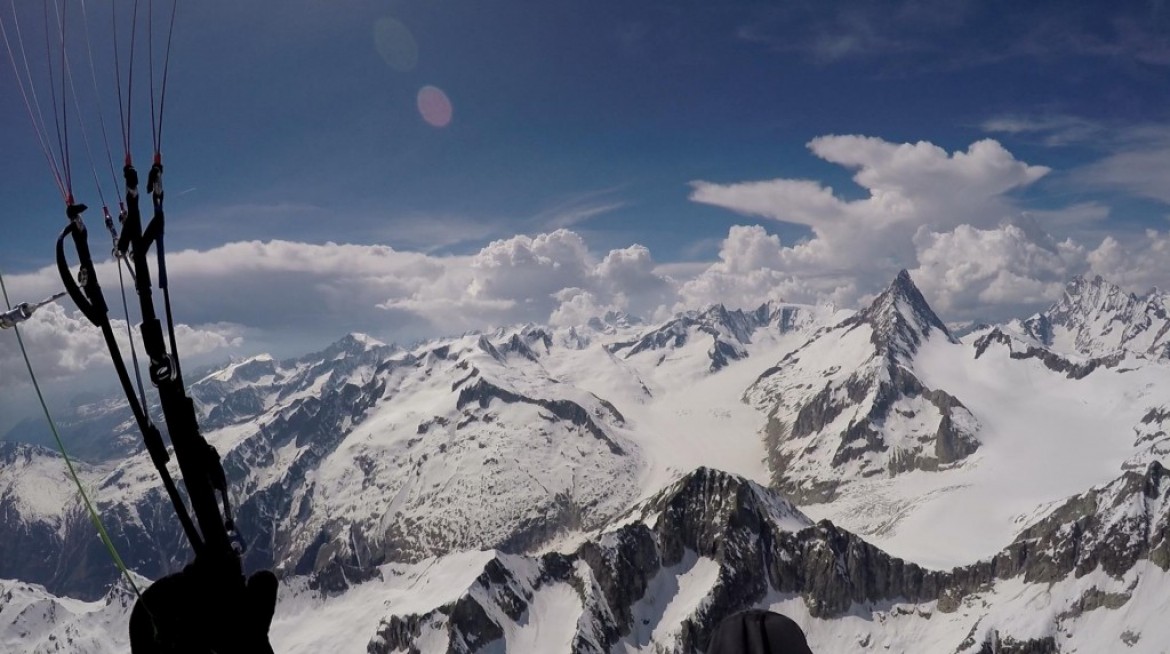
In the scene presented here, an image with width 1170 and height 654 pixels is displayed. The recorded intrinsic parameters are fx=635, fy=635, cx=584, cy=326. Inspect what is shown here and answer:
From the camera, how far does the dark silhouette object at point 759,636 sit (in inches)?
282

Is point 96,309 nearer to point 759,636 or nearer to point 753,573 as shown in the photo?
point 759,636

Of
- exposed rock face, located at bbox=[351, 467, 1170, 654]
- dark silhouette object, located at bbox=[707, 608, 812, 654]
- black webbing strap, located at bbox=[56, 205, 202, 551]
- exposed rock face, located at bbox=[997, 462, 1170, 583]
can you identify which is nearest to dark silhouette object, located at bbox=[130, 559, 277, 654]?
black webbing strap, located at bbox=[56, 205, 202, 551]

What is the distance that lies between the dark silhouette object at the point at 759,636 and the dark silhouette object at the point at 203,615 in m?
5.44

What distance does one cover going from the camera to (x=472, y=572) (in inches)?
7229

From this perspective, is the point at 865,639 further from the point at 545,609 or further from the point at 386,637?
the point at 386,637

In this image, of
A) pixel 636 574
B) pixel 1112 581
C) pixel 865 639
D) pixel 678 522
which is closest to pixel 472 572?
pixel 636 574

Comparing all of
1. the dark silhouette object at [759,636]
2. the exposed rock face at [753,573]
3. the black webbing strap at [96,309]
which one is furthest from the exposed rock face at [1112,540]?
the black webbing strap at [96,309]

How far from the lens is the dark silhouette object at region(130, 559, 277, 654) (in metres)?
7.56

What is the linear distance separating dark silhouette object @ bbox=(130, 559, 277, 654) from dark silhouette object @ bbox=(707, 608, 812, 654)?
544cm

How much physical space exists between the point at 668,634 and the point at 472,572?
57.9m

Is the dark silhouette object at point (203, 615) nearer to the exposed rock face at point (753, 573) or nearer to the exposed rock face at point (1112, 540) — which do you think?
the exposed rock face at point (753, 573)

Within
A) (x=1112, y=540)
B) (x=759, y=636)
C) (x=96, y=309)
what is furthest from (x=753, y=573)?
(x=96, y=309)

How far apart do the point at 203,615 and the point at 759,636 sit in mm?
6705

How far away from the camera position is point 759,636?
725 centimetres
